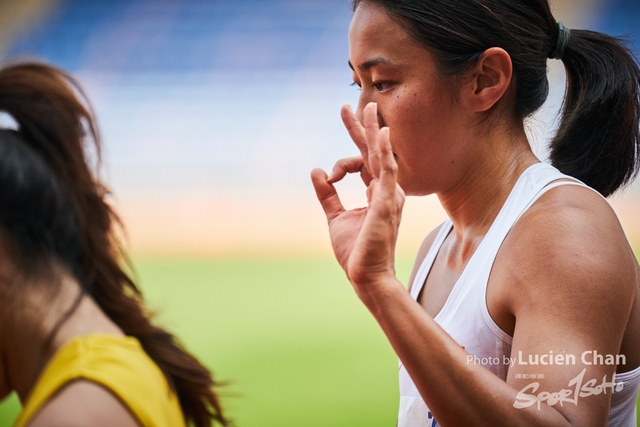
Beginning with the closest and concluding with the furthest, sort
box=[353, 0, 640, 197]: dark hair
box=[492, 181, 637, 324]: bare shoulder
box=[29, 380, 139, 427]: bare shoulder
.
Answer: box=[29, 380, 139, 427]: bare shoulder < box=[492, 181, 637, 324]: bare shoulder < box=[353, 0, 640, 197]: dark hair

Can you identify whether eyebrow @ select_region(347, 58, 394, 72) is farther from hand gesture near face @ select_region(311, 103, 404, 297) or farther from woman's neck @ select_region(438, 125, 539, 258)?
woman's neck @ select_region(438, 125, 539, 258)

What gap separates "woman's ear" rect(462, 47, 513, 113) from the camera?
3.69ft

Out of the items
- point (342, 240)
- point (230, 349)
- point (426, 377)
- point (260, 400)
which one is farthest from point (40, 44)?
point (426, 377)

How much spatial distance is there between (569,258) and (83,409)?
68cm

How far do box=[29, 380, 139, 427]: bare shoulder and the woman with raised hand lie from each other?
409 mm

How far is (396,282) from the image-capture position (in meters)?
0.96

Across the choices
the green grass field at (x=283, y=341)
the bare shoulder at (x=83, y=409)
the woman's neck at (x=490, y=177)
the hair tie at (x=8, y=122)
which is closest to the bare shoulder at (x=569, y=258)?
the woman's neck at (x=490, y=177)

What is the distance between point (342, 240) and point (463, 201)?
0.87 ft

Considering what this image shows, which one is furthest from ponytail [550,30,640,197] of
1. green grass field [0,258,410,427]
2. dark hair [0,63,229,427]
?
green grass field [0,258,410,427]

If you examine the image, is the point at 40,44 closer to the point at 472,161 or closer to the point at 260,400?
the point at 260,400

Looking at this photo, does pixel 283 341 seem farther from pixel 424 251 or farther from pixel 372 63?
pixel 372 63

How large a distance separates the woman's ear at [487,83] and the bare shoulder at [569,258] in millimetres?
223

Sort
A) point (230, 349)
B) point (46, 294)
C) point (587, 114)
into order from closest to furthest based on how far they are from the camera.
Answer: point (46, 294), point (587, 114), point (230, 349)

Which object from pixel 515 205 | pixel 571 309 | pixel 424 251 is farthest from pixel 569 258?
pixel 424 251
